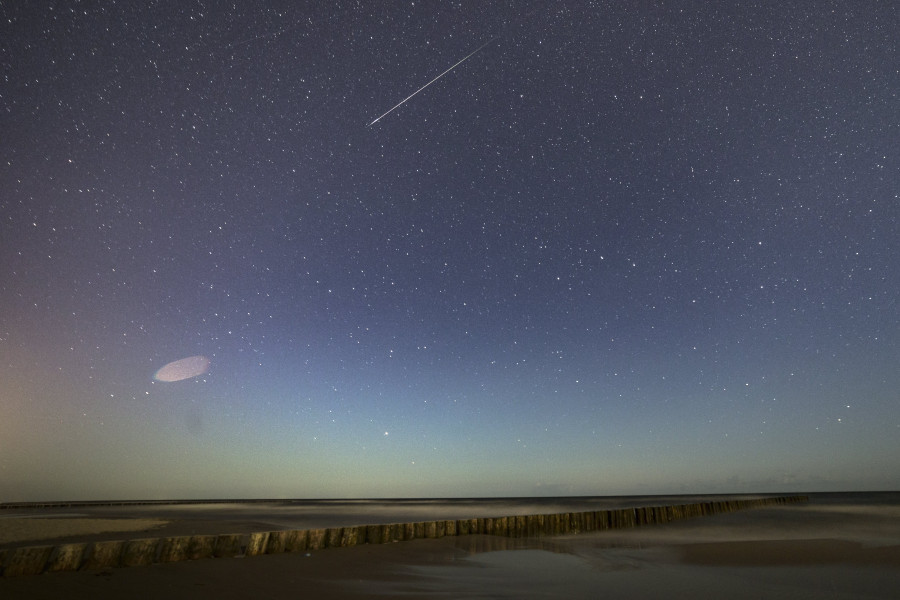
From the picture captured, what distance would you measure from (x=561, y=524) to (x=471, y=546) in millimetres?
6507

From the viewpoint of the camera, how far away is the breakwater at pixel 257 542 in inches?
396

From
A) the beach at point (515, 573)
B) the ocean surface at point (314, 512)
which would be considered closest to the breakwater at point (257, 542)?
the beach at point (515, 573)

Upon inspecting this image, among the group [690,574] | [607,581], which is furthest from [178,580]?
[690,574]

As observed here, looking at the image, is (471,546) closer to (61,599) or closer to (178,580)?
(178,580)

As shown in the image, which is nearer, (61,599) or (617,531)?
(61,599)

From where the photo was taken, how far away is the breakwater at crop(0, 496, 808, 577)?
10062 millimetres

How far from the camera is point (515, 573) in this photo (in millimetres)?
12523

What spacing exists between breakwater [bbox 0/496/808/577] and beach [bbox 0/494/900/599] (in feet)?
0.85

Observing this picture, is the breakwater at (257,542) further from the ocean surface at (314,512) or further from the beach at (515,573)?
the ocean surface at (314,512)

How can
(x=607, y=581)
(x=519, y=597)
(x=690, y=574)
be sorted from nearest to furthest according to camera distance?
(x=519, y=597) < (x=607, y=581) < (x=690, y=574)

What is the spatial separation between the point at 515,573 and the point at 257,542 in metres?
6.12

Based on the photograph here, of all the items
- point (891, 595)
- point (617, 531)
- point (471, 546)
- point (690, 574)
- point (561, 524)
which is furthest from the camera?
point (617, 531)

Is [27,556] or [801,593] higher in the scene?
[27,556]

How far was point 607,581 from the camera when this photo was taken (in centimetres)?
1177
